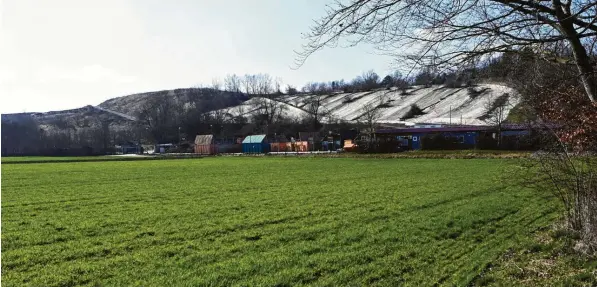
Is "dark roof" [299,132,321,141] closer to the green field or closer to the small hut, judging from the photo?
the small hut

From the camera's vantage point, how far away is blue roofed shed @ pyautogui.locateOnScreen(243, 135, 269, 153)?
10844 cm

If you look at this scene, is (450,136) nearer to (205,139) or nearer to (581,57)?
(205,139)

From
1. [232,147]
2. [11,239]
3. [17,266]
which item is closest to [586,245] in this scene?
[17,266]

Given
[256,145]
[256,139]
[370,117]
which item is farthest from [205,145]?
[370,117]

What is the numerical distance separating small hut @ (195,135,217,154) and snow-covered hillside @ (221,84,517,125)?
43196mm

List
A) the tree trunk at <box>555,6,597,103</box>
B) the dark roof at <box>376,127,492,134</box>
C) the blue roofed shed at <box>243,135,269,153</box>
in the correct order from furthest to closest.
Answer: the blue roofed shed at <box>243,135,269,153</box>
the dark roof at <box>376,127,492,134</box>
the tree trunk at <box>555,6,597,103</box>

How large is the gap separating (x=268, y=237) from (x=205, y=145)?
356 feet

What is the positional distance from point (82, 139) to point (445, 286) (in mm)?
153879

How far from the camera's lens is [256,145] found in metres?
109

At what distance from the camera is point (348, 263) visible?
8.70 meters

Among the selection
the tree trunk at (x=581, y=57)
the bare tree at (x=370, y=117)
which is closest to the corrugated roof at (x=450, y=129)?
the bare tree at (x=370, y=117)

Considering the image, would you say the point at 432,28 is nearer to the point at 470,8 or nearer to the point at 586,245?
the point at 470,8

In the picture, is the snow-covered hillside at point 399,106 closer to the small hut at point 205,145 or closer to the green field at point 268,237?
the small hut at point 205,145

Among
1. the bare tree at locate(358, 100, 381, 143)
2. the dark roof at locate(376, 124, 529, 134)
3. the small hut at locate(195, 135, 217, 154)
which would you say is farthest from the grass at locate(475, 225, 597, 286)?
the small hut at locate(195, 135, 217, 154)
